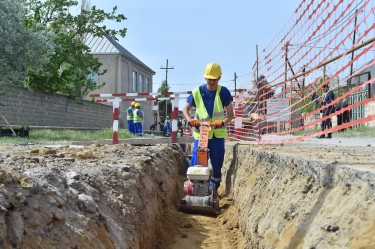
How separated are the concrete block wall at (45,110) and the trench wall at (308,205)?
1326cm

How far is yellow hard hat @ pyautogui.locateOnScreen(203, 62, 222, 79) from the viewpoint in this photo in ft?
19.5

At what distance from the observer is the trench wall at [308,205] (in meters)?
2.08

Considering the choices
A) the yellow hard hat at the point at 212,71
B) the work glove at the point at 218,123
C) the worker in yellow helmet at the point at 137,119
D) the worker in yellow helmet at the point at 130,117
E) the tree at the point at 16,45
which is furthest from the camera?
the worker in yellow helmet at the point at 130,117

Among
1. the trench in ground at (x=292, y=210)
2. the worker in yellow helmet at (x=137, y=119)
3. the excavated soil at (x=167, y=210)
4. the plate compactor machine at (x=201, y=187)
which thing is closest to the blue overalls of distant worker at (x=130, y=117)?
the worker in yellow helmet at (x=137, y=119)

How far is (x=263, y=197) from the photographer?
4.27 metres

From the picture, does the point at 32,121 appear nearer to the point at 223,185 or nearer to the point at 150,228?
the point at 223,185

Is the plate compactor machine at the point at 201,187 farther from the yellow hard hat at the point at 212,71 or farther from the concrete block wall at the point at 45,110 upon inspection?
the concrete block wall at the point at 45,110

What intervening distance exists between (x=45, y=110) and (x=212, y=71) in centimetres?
1528

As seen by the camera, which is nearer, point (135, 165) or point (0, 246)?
point (0, 246)

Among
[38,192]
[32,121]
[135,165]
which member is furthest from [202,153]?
[32,121]

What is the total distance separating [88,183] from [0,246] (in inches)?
62.1

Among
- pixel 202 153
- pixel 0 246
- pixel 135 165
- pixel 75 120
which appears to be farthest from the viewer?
pixel 75 120

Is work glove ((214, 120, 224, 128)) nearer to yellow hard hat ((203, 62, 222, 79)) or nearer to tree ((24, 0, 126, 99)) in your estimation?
yellow hard hat ((203, 62, 222, 79))

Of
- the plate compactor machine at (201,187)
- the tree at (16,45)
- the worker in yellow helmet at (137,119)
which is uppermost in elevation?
the tree at (16,45)
